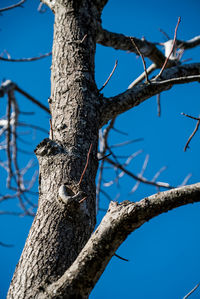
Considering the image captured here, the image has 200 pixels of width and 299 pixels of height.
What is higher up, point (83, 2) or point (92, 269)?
point (83, 2)

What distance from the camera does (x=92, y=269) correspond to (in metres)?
1.10

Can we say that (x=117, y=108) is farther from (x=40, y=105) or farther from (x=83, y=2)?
(x=83, y=2)

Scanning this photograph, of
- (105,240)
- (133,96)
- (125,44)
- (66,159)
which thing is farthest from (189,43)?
(105,240)

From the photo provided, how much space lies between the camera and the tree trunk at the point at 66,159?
128 centimetres

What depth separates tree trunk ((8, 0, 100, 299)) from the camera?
4.21 feet

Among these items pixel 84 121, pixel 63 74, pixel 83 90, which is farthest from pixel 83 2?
pixel 84 121

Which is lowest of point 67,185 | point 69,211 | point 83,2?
point 69,211

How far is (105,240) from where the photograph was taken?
1.10m

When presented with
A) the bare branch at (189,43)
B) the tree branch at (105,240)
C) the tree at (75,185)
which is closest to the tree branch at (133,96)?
the tree at (75,185)

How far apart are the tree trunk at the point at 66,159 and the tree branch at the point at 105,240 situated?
16 cm

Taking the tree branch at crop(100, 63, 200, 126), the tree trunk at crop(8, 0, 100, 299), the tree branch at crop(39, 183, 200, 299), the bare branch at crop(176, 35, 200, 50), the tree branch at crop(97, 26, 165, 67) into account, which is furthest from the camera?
the bare branch at crop(176, 35, 200, 50)

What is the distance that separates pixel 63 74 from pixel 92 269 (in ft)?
3.98

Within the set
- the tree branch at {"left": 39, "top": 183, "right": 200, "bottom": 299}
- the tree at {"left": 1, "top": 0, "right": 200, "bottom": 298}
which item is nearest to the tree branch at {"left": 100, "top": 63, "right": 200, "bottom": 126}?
the tree at {"left": 1, "top": 0, "right": 200, "bottom": 298}

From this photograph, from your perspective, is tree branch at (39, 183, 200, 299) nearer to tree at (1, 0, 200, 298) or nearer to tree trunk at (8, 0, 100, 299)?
tree at (1, 0, 200, 298)
